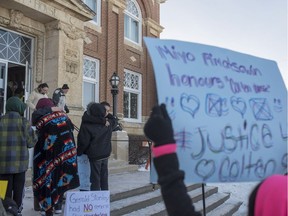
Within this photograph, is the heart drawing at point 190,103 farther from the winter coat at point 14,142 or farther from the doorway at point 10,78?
the doorway at point 10,78

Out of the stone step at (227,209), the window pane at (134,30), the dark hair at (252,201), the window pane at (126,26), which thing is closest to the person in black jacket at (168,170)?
the dark hair at (252,201)

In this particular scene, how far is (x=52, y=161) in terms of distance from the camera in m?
4.95

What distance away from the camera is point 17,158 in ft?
15.4

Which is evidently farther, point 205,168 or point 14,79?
point 14,79

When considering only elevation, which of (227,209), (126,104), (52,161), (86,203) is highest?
(126,104)

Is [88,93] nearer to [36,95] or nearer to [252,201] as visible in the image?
[36,95]

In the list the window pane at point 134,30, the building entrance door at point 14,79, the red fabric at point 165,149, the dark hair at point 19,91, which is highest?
the window pane at point 134,30

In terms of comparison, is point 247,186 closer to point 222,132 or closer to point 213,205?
point 213,205

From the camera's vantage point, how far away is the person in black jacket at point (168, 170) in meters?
1.33

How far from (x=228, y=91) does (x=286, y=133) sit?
1.54 feet

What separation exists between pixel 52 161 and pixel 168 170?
12.6 ft

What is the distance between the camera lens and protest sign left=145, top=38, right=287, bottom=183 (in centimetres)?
185

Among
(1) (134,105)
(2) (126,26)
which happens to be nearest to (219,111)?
(1) (134,105)

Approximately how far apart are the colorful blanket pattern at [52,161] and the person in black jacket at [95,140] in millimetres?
574
